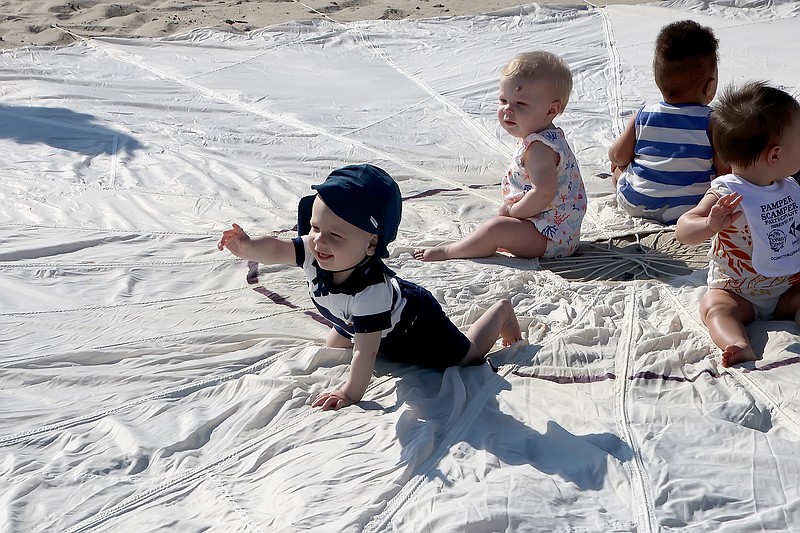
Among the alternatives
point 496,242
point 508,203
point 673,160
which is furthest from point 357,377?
point 673,160

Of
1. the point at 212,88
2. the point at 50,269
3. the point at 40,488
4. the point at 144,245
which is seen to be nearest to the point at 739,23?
the point at 212,88

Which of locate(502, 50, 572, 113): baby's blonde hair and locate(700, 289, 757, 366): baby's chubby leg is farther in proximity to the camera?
locate(502, 50, 572, 113): baby's blonde hair

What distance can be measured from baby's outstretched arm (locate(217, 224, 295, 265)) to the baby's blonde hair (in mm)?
1281

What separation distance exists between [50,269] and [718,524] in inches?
90.6

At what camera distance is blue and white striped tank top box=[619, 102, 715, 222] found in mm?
3641

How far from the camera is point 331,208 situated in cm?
227

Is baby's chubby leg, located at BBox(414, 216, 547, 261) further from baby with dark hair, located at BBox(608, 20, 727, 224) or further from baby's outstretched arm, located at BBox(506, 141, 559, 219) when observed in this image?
baby with dark hair, located at BBox(608, 20, 727, 224)

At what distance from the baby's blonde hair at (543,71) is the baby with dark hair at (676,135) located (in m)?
0.56

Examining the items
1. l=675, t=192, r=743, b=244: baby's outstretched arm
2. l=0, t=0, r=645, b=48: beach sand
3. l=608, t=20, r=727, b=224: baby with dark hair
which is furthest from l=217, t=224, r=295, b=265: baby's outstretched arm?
l=0, t=0, r=645, b=48: beach sand

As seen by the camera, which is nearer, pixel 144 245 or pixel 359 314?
pixel 359 314

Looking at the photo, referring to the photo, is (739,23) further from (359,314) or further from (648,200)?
(359,314)

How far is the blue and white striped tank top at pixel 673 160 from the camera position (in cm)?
364

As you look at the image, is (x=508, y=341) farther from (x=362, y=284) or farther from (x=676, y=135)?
(x=676, y=135)

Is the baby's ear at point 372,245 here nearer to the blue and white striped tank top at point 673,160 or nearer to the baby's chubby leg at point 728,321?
the baby's chubby leg at point 728,321
